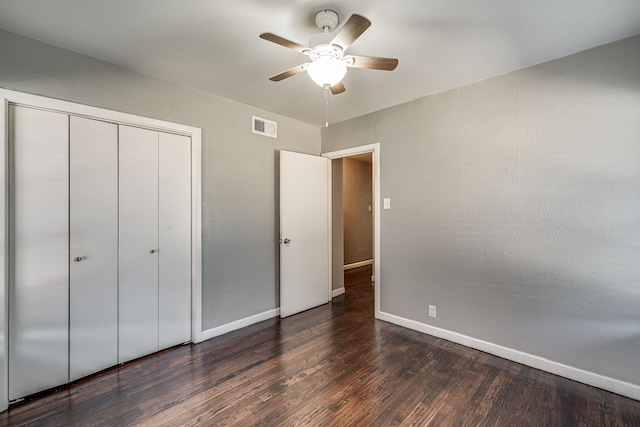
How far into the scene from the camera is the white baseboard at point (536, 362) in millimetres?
1960

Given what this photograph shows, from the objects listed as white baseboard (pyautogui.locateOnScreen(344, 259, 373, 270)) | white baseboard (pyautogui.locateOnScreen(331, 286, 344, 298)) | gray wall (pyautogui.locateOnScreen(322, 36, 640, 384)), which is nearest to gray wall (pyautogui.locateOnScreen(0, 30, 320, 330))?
white baseboard (pyautogui.locateOnScreen(331, 286, 344, 298))

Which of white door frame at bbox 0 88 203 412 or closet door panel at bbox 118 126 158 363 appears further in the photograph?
closet door panel at bbox 118 126 158 363

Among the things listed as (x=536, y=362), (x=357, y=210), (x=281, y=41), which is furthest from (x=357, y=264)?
(x=281, y=41)

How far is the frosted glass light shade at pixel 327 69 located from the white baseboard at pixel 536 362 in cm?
258

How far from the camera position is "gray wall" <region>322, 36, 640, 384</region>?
6.50ft

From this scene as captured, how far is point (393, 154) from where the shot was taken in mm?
3209

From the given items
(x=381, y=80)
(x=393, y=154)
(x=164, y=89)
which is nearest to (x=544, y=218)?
(x=393, y=154)

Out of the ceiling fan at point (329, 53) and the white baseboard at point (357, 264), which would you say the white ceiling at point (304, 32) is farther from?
the white baseboard at point (357, 264)

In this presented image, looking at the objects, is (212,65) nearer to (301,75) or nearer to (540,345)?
(301,75)

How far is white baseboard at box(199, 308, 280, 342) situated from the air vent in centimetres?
214

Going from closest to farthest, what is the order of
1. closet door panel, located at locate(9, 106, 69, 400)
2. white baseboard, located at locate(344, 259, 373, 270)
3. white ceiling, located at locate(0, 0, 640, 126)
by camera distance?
white ceiling, located at locate(0, 0, 640, 126), closet door panel, located at locate(9, 106, 69, 400), white baseboard, located at locate(344, 259, 373, 270)

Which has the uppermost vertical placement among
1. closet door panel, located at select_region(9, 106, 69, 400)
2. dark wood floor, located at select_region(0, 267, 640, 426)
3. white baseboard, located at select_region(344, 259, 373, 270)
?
closet door panel, located at select_region(9, 106, 69, 400)

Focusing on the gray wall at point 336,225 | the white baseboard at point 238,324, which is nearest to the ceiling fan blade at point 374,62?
the gray wall at point 336,225

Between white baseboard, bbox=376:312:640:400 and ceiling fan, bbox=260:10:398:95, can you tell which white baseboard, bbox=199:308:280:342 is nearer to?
white baseboard, bbox=376:312:640:400
